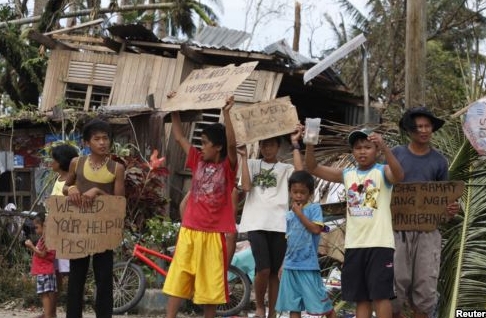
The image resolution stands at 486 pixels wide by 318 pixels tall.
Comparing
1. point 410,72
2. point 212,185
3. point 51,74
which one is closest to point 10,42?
point 51,74

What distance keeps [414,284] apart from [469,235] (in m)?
0.93

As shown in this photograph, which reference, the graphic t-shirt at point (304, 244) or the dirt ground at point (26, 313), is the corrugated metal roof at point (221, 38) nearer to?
the dirt ground at point (26, 313)

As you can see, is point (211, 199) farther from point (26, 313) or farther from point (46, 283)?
point (26, 313)

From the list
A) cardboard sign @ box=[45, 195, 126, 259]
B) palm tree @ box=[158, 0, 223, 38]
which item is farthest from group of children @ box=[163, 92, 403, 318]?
palm tree @ box=[158, 0, 223, 38]

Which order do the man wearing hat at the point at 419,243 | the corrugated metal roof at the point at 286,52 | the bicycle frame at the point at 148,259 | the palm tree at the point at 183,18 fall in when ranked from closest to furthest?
the man wearing hat at the point at 419,243 → the bicycle frame at the point at 148,259 → the corrugated metal roof at the point at 286,52 → the palm tree at the point at 183,18

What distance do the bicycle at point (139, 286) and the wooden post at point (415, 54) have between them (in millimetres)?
2556

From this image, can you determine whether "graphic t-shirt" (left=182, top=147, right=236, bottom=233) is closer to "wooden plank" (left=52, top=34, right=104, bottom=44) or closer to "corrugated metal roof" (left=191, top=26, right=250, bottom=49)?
"corrugated metal roof" (left=191, top=26, right=250, bottom=49)

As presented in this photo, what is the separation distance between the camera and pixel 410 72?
8.48 metres

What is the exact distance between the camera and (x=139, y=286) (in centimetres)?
798

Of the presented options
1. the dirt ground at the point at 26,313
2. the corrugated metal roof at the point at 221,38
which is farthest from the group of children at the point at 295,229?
the corrugated metal roof at the point at 221,38

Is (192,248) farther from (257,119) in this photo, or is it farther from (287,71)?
(287,71)

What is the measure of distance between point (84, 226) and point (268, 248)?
66.5 inches

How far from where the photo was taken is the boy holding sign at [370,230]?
5.27 metres

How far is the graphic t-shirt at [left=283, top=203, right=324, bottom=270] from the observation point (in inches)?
242
